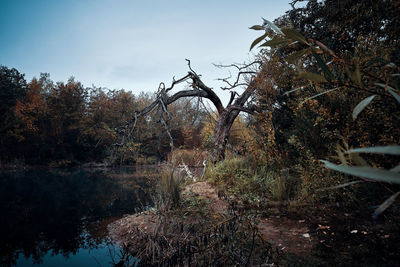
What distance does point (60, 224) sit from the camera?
5.16 metres

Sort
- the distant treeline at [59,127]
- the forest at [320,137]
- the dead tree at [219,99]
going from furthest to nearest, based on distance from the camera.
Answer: the distant treeline at [59,127], the dead tree at [219,99], the forest at [320,137]

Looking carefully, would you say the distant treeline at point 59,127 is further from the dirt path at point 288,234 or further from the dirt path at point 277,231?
the dirt path at point 288,234

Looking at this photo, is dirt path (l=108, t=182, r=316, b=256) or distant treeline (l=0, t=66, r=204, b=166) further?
distant treeline (l=0, t=66, r=204, b=166)

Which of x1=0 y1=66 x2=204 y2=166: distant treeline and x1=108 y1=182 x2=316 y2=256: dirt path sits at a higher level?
x1=0 y1=66 x2=204 y2=166: distant treeline

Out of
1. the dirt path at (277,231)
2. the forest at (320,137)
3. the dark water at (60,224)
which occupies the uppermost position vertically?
the forest at (320,137)

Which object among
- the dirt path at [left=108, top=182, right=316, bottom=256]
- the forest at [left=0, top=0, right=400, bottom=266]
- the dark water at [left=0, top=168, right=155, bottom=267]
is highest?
the forest at [left=0, top=0, right=400, bottom=266]

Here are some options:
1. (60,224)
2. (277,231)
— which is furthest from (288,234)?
A: (60,224)

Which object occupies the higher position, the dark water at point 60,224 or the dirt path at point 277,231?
the dirt path at point 277,231

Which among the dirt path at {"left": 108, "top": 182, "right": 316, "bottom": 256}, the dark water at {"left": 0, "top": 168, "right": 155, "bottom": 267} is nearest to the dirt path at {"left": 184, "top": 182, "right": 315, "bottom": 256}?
the dirt path at {"left": 108, "top": 182, "right": 316, "bottom": 256}

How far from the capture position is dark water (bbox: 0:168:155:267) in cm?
358

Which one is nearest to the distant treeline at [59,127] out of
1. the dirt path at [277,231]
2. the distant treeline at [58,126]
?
the distant treeline at [58,126]

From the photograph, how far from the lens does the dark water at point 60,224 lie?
3576mm

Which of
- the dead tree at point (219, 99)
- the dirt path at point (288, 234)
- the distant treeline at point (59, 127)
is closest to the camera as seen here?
the dirt path at point (288, 234)

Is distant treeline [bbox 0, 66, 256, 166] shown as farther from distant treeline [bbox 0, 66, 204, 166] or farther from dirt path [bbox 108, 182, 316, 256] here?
dirt path [bbox 108, 182, 316, 256]
